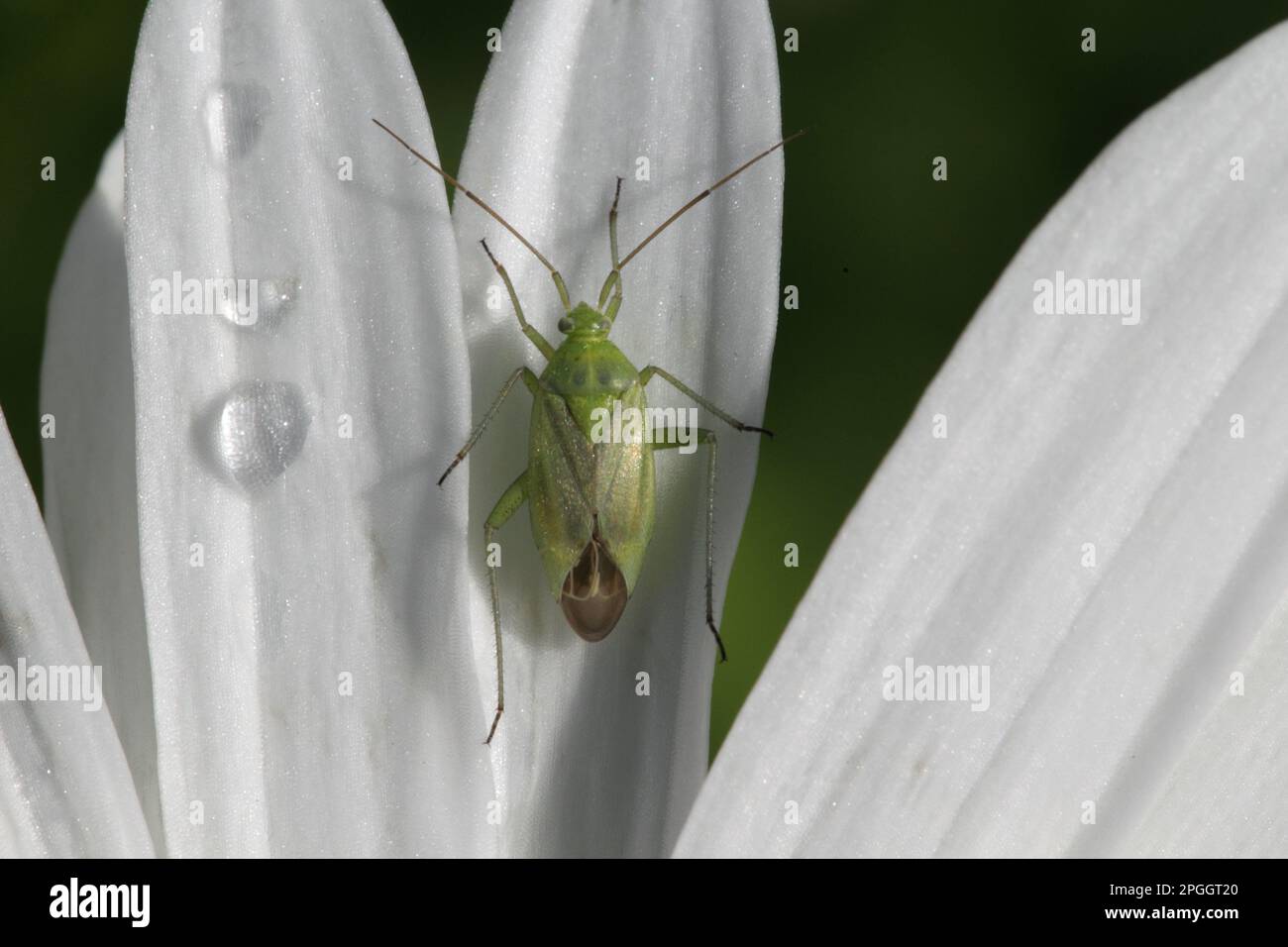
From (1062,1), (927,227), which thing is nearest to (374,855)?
(927,227)

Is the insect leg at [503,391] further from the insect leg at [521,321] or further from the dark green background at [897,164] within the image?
the dark green background at [897,164]

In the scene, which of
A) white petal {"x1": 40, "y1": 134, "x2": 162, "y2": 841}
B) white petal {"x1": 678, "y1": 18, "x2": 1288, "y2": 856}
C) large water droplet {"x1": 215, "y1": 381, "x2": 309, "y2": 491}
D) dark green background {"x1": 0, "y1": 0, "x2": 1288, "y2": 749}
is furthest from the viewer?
dark green background {"x1": 0, "y1": 0, "x2": 1288, "y2": 749}

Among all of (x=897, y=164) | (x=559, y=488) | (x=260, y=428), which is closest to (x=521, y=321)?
(x=559, y=488)

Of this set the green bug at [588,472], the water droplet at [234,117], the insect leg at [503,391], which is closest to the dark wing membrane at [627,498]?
the green bug at [588,472]

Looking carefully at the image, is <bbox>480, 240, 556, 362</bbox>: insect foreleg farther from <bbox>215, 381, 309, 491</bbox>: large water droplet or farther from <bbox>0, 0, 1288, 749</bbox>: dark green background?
<bbox>0, 0, 1288, 749</bbox>: dark green background

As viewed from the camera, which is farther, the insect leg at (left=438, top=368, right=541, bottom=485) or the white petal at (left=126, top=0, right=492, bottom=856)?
the insect leg at (left=438, top=368, right=541, bottom=485)

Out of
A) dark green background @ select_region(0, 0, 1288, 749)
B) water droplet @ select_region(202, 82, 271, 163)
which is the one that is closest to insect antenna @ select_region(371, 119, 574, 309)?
water droplet @ select_region(202, 82, 271, 163)

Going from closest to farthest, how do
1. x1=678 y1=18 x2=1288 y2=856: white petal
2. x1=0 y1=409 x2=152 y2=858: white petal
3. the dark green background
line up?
x1=678 y1=18 x2=1288 y2=856: white petal, x1=0 y1=409 x2=152 y2=858: white petal, the dark green background
